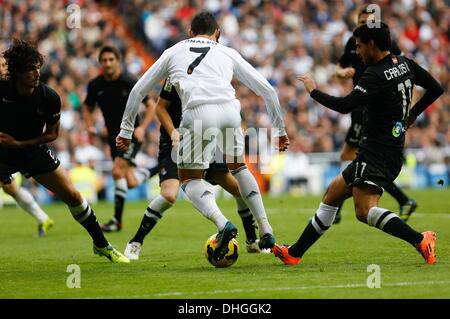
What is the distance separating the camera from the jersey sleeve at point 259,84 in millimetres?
9203

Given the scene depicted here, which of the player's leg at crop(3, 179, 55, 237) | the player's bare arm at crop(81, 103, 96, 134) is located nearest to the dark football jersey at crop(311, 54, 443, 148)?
the player's bare arm at crop(81, 103, 96, 134)

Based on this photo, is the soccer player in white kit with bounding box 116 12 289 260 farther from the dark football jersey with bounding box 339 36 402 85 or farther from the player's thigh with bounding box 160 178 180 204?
the dark football jersey with bounding box 339 36 402 85

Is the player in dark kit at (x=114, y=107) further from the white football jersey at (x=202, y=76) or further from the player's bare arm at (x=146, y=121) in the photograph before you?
the white football jersey at (x=202, y=76)

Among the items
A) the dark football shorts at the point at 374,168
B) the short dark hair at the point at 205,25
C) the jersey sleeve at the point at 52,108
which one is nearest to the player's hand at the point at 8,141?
the jersey sleeve at the point at 52,108

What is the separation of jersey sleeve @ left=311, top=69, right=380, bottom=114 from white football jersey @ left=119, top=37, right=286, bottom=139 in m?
0.71

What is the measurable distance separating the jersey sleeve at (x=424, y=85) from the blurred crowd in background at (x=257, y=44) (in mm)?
14036

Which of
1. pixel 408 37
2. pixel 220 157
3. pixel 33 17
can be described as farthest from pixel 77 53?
pixel 220 157

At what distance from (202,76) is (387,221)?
219 cm

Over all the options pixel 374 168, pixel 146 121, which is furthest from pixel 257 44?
pixel 374 168

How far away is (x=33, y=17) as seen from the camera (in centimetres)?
2519

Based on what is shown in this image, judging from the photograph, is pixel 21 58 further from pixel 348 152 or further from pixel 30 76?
pixel 348 152

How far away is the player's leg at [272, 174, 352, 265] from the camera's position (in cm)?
920

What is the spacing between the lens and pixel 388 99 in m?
8.87

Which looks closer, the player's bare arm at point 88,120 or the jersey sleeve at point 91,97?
the player's bare arm at point 88,120
